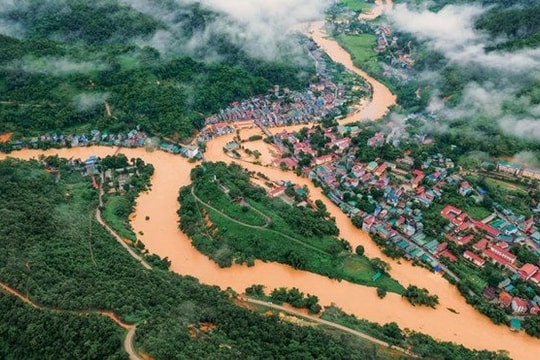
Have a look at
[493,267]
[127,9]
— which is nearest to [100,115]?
[127,9]

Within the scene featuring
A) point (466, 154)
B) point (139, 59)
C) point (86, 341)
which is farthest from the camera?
point (139, 59)

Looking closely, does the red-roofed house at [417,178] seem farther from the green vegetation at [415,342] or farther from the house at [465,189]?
the green vegetation at [415,342]

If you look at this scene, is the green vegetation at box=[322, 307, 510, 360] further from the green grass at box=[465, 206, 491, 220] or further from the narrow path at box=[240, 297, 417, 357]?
the green grass at box=[465, 206, 491, 220]

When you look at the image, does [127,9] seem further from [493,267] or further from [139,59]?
[493,267]

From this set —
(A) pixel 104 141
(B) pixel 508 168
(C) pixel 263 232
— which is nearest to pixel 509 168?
(B) pixel 508 168

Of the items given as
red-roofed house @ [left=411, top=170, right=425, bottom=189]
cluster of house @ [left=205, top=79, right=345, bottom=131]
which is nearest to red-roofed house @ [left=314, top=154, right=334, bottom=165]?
red-roofed house @ [left=411, top=170, right=425, bottom=189]

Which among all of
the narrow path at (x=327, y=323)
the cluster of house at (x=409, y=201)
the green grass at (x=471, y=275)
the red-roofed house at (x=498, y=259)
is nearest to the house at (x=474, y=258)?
the cluster of house at (x=409, y=201)
